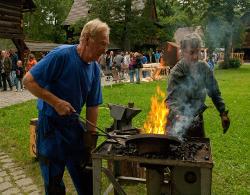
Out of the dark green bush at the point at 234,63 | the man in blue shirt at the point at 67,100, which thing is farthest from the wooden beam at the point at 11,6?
the dark green bush at the point at 234,63

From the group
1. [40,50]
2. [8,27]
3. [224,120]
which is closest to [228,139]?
[224,120]

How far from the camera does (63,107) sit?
10.7 ft

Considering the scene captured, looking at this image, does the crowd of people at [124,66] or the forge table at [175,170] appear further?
the crowd of people at [124,66]

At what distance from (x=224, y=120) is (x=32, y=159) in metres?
3.31

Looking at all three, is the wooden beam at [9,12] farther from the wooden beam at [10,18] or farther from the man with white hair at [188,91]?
the man with white hair at [188,91]

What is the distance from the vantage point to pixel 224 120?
443 cm

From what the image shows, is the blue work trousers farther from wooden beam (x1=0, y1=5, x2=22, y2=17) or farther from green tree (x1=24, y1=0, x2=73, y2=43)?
green tree (x1=24, y1=0, x2=73, y2=43)

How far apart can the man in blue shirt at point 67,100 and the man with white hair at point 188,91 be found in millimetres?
986

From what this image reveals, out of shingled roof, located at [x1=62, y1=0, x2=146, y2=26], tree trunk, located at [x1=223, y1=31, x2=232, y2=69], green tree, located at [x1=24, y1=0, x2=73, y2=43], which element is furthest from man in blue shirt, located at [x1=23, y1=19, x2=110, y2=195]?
green tree, located at [x1=24, y1=0, x2=73, y2=43]

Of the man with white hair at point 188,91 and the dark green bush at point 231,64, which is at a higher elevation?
the man with white hair at point 188,91

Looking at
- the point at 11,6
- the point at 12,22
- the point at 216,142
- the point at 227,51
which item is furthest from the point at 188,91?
the point at 227,51

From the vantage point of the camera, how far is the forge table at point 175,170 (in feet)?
10.3

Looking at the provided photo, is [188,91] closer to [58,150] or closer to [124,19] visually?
[58,150]

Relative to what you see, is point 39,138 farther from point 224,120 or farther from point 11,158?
point 11,158
